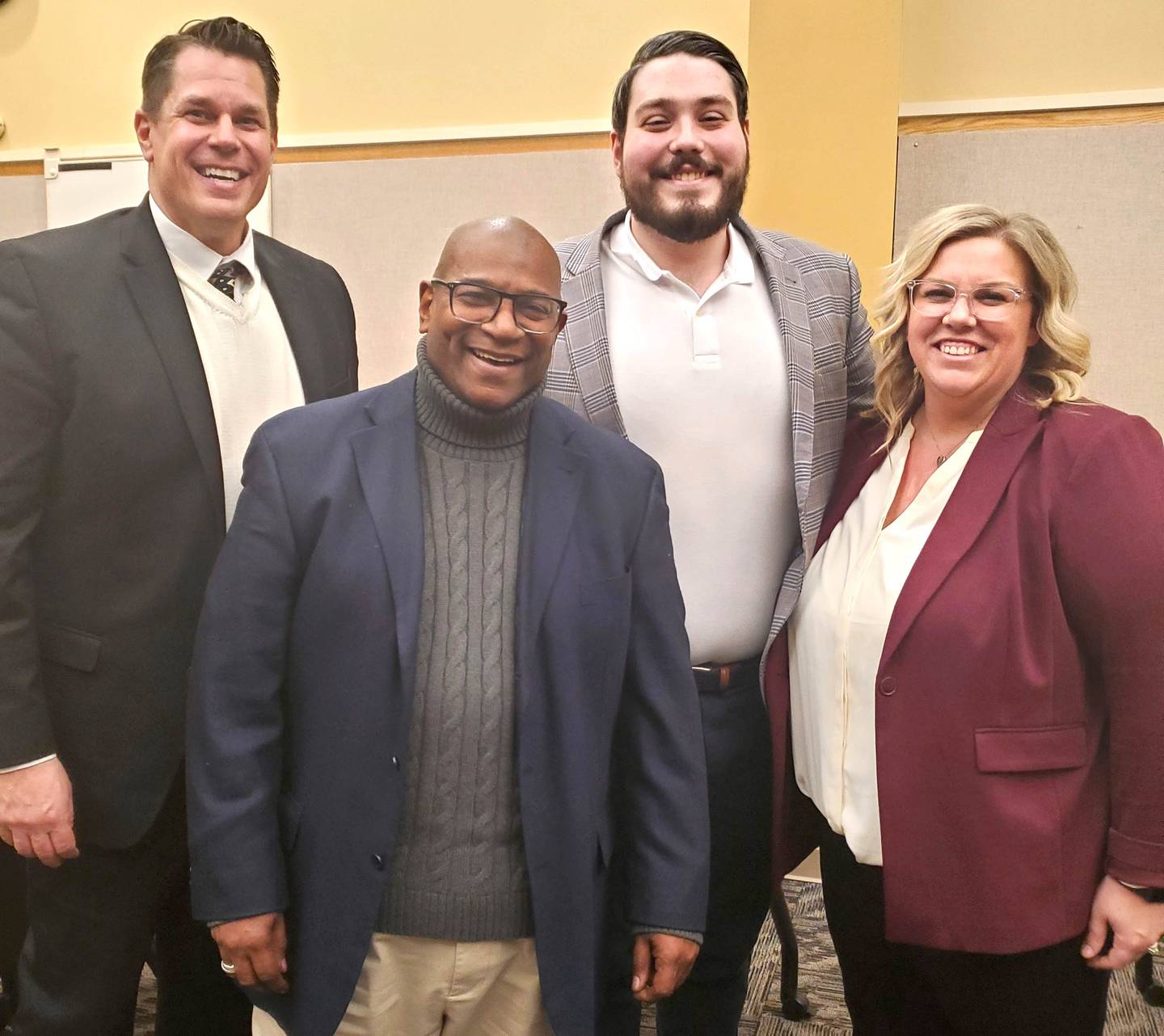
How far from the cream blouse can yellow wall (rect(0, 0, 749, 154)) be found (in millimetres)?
1682

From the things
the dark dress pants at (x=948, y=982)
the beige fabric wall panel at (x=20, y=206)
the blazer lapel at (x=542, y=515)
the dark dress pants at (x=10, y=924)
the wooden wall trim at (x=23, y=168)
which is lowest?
the dark dress pants at (x=10, y=924)

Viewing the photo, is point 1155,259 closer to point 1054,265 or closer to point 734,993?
point 1054,265

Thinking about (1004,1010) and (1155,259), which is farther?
(1155,259)

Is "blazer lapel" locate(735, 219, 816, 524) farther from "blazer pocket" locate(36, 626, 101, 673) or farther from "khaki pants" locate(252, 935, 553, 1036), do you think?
"blazer pocket" locate(36, 626, 101, 673)

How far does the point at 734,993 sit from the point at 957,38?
8.25 ft

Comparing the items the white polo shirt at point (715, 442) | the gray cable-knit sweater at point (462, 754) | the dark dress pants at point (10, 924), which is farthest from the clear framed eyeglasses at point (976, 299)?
the dark dress pants at point (10, 924)

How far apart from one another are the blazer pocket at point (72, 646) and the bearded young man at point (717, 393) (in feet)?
2.62

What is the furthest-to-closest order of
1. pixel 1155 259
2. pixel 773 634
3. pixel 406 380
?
1. pixel 1155 259
2. pixel 773 634
3. pixel 406 380

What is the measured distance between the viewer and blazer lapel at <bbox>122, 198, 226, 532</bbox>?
1.49m

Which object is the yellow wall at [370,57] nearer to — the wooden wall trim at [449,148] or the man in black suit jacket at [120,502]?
the wooden wall trim at [449,148]

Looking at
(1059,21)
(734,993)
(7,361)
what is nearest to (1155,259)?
(1059,21)

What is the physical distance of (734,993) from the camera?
189cm

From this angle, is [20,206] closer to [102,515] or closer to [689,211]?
[102,515]

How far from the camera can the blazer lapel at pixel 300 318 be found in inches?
68.2
